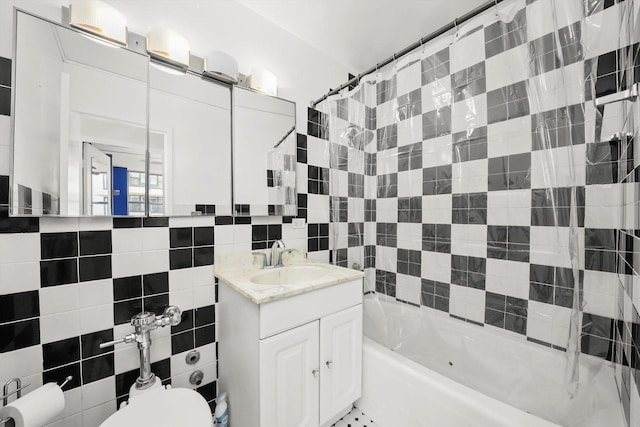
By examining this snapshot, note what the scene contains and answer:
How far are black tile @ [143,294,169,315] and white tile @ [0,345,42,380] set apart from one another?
1.09ft

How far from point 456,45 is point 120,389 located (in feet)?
8.19

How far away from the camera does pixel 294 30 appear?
1519 millimetres

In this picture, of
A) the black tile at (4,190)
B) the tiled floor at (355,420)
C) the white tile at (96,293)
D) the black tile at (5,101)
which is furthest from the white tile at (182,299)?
the tiled floor at (355,420)

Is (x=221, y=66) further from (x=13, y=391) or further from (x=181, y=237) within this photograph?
(x=13, y=391)

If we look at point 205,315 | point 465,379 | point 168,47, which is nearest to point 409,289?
point 465,379

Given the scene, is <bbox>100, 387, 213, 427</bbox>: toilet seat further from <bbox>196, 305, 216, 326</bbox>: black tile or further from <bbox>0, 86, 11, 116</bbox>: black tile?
<bbox>0, 86, 11, 116</bbox>: black tile

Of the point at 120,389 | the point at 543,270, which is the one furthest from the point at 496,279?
the point at 120,389

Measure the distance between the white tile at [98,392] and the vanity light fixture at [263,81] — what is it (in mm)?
1606

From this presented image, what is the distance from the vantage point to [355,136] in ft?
5.17

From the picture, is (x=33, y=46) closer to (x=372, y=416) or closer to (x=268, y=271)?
(x=268, y=271)

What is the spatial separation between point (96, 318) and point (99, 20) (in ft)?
4.04

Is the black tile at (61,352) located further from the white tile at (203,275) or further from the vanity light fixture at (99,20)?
the vanity light fixture at (99,20)

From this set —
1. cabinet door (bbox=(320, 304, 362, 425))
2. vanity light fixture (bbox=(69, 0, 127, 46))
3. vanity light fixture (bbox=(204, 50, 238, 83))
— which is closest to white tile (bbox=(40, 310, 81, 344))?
cabinet door (bbox=(320, 304, 362, 425))

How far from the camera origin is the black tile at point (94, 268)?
0.92 meters
